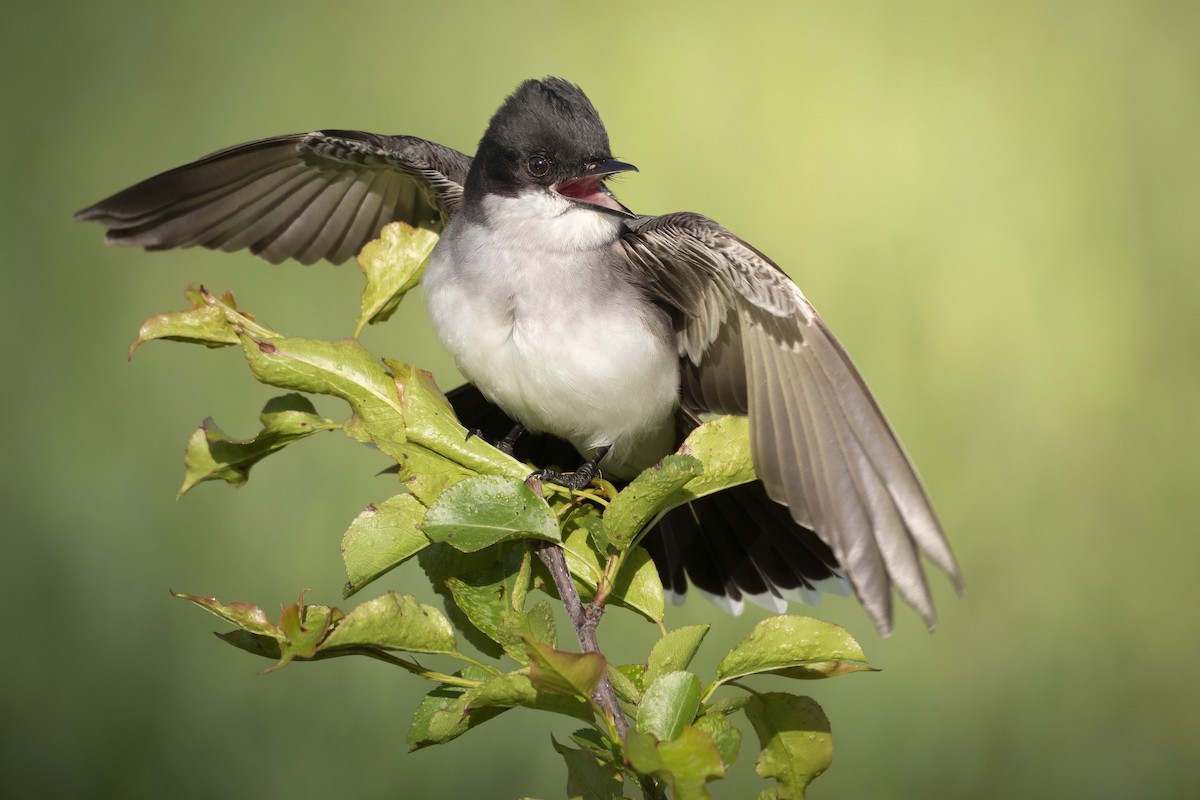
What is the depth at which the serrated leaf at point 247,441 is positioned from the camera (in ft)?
4.63

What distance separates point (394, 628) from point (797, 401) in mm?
715

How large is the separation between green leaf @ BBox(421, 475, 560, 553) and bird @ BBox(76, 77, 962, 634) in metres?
0.35

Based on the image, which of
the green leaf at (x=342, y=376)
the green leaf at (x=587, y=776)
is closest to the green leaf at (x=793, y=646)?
the green leaf at (x=587, y=776)

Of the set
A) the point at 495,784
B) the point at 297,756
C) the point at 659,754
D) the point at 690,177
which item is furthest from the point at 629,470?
the point at 690,177

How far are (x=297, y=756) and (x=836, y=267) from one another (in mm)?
2009

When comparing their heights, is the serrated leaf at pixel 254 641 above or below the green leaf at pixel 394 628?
below

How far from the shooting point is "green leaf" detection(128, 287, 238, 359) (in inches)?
54.9

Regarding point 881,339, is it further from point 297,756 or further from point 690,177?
point 297,756

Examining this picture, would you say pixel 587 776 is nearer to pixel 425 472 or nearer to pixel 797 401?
pixel 425 472

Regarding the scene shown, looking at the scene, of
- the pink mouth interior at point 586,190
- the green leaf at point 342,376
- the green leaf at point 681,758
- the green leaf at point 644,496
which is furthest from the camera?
the pink mouth interior at point 586,190

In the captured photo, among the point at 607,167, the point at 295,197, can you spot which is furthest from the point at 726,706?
the point at 295,197

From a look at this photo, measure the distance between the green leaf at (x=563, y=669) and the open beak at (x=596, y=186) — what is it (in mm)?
997

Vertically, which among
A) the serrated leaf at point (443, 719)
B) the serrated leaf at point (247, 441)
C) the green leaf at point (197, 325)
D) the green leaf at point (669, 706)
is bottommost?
the serrated leaf at point (443, 719)

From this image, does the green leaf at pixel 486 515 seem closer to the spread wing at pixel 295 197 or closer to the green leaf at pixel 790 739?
the green leaf at pixel 790 739
